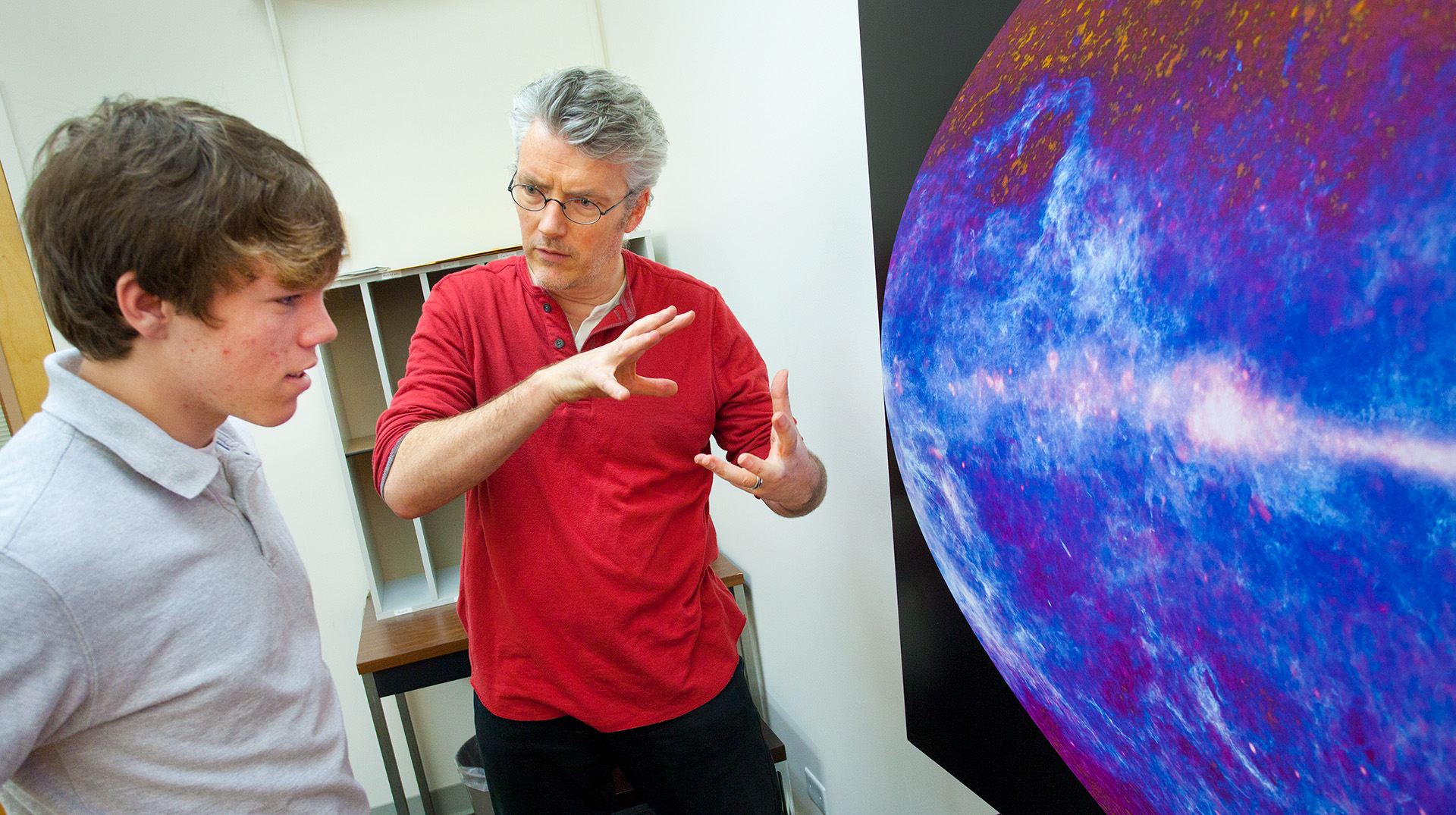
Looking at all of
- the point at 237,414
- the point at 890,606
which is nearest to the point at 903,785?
the point at 890,606

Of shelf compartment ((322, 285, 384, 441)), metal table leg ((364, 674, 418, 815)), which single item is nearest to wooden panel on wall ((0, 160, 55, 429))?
shelf compartment ((322, 285, 384, 441))

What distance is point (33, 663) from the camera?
650 millimetres

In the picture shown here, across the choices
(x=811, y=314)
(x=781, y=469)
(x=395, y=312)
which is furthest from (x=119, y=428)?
(x=395, y=312)

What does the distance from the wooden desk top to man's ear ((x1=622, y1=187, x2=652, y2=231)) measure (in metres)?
1.09

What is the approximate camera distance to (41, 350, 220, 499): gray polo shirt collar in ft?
2.40

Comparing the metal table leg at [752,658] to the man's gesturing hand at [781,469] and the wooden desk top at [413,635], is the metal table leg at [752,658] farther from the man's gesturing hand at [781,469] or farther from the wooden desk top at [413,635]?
the man's gesturing hand at [781,469]

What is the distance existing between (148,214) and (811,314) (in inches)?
43.7

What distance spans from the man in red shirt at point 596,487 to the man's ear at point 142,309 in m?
0.46

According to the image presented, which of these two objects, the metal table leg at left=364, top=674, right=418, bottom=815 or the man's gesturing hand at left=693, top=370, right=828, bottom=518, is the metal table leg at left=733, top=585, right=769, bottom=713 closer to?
the metal table leg at left=364, top=674, right=418, bottom=815

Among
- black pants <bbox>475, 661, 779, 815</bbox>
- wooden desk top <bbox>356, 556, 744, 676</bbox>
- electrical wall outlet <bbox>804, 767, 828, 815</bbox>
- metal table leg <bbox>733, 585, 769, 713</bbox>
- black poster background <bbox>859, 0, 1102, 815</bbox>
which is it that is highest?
black poster background <bbox>859, 0, 1102, 815</bbox>

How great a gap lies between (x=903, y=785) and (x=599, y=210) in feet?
3.93

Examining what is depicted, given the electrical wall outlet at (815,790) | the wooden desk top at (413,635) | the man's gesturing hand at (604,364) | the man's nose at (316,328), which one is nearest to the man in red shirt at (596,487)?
the man's gesturing hand at (604,364)

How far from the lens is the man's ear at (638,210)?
138 cm

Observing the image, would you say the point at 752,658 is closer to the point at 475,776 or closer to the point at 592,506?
the point at 475,776
